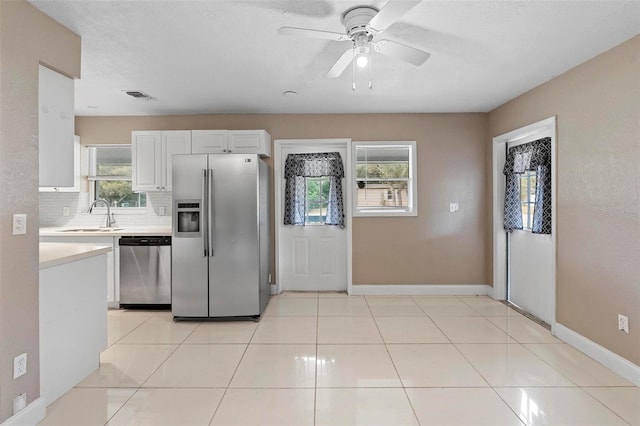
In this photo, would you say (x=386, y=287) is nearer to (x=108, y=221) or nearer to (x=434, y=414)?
(x=434, y=414)

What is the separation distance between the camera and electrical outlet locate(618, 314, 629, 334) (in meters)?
2.46

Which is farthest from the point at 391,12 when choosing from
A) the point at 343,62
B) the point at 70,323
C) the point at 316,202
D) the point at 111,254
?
the point at 111,254

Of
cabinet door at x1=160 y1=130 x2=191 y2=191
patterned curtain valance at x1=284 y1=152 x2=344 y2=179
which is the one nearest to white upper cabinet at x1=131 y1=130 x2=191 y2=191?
cabinet door at x1=160 y1=130 x2=191 y2=191

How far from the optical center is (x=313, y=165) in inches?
182

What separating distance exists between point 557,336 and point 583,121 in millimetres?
1948

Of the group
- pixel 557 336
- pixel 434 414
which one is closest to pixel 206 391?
pixel 434 414

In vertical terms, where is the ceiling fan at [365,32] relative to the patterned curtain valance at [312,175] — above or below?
above

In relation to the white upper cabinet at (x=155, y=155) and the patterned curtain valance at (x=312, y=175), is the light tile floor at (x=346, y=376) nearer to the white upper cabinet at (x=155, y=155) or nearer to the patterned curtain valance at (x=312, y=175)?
the patterned curtain valance at (x=312, y=175)

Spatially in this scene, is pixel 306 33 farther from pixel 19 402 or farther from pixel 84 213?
pixel 84 213

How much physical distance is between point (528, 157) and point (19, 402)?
4.60 metres

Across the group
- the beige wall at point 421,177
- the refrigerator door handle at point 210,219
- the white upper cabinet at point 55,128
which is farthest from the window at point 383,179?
the white upper cabinet at point 55,128

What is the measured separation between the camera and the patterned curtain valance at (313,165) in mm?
4594

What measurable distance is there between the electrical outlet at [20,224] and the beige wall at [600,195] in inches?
154

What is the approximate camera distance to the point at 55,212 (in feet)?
15.0
